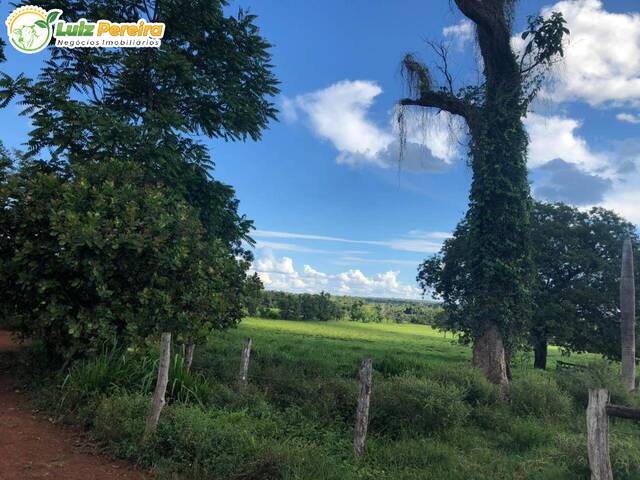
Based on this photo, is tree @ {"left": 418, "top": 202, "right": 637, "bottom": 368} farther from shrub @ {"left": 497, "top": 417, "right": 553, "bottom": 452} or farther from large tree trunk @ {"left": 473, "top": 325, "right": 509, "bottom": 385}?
shrub @ {"left": 497, "top": 417, "right": 553, "bottom": 452}

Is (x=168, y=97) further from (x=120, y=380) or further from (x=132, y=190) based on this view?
(x=120, y=380)

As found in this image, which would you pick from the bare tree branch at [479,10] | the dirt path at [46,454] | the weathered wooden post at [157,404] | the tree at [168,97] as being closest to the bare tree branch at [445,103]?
the bare tree branch at [479,10]

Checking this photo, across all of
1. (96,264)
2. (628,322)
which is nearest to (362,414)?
(96,264)

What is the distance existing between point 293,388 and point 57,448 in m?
4.99

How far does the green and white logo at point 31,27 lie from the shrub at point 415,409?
13.2 metres

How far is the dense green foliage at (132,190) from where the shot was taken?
27.5 feet

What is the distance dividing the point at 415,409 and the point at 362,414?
2106 mm

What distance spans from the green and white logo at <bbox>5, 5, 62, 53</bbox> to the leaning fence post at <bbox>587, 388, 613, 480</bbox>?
15142mm

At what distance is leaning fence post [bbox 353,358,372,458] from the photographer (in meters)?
6.93

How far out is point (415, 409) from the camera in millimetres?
8648

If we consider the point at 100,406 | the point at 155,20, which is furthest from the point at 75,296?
the point at 155,20

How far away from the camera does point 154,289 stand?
28.7ft

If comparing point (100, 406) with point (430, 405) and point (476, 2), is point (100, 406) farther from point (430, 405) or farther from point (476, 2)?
point (476, 2)

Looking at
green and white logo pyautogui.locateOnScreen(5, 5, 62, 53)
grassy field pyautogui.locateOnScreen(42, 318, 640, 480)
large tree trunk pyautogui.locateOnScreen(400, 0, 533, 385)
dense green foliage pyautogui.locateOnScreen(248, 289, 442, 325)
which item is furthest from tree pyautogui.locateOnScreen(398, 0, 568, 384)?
dense green foliage pyautogui.locateOnScreen(248, 289, 442, 325)
